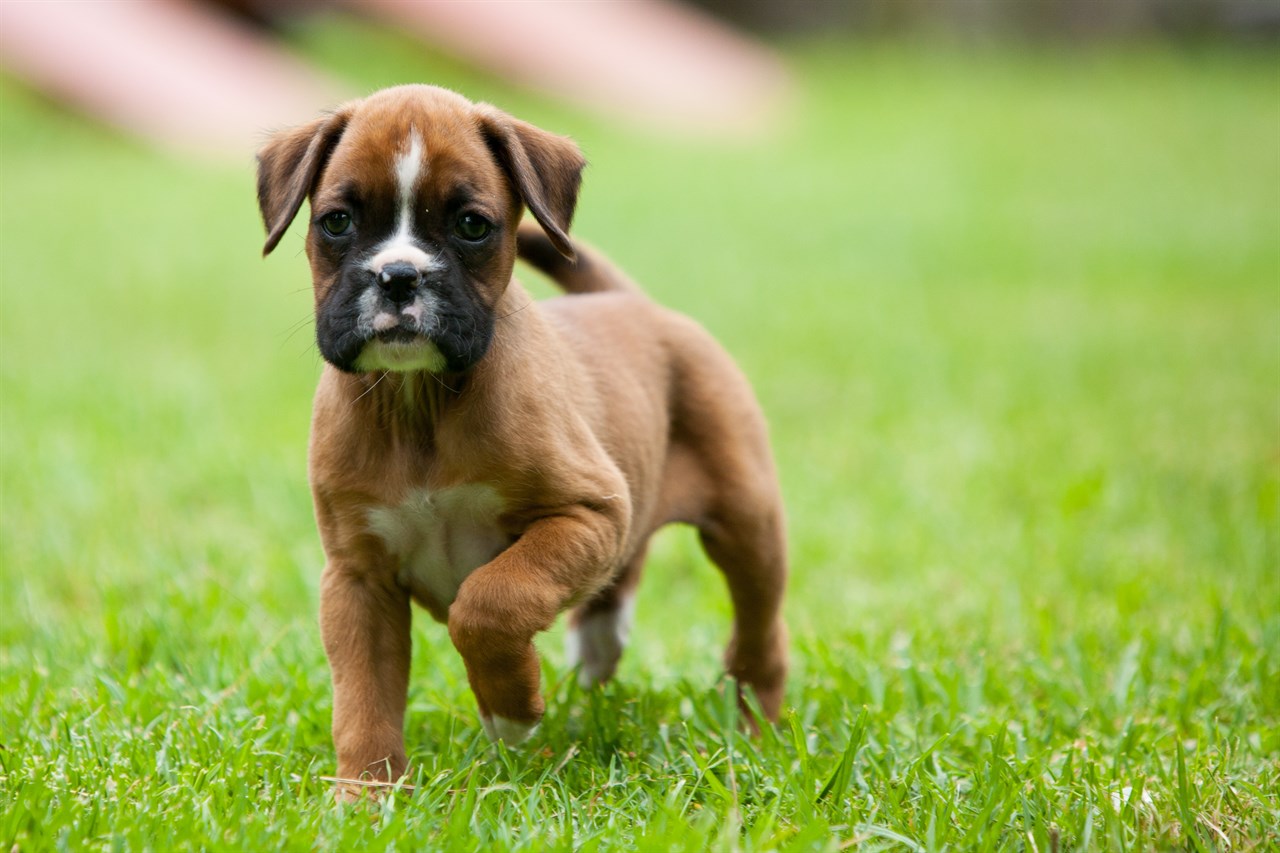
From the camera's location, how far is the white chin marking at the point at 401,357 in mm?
3648

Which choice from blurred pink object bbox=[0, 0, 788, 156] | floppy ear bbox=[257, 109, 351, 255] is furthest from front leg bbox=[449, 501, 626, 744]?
blurred pink object bbox=[0, 0, 788, 156]

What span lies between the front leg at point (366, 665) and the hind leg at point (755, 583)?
1143 millimetres

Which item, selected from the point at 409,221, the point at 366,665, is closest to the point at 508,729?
the point at 366,665

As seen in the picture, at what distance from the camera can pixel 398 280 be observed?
141 inches

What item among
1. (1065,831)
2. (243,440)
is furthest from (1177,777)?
(243,440)

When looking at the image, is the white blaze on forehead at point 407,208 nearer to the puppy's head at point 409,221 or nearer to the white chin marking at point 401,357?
the puppy's head at point 409,221

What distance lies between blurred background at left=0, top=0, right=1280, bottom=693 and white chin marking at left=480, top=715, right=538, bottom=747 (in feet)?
4.47

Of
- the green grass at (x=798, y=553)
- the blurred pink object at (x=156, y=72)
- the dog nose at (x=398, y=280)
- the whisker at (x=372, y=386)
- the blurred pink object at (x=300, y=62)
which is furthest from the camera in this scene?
the blurred pink object at (x=300, y=62)

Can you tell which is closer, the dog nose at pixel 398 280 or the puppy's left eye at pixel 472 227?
the dog nose at pixel 398 280

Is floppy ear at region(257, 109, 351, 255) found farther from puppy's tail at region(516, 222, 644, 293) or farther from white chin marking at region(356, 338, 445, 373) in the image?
puppy's tail at region(516, 222, 644, 293)

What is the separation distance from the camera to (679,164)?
18359 millimetres

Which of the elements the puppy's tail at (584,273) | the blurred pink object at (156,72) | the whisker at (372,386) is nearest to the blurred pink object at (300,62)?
the blurred pink object at (156,72)

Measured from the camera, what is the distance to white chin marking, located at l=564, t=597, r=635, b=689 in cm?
493

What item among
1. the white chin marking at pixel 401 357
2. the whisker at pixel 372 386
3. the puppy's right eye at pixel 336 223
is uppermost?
the puppy's right eye at pixel 336 223
